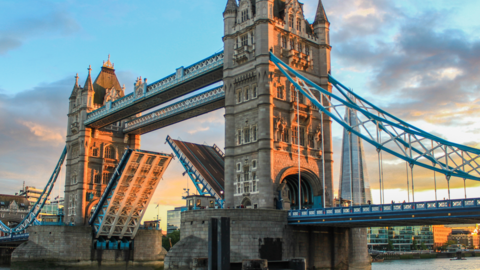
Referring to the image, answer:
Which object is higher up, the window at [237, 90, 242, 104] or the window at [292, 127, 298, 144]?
the window at [237, 90, 242, 104]

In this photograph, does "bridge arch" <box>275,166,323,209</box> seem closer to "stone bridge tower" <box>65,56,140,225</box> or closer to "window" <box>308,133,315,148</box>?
"window" <box>308,133,315,148</box>

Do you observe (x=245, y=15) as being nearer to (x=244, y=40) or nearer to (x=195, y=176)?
(x=244, y=40)

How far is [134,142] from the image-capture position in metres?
69.2

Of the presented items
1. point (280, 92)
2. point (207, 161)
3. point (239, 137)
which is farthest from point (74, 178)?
point (280, 92)

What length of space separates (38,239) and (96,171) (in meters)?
10.9

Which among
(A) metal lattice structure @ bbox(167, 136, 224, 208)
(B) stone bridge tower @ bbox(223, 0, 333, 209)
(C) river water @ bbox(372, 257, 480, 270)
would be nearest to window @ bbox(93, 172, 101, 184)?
(A) metal lattice structure @ bbox(167, 136, 224, 208)

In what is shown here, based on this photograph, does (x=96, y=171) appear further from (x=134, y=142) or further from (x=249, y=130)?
(x=249, y=130)

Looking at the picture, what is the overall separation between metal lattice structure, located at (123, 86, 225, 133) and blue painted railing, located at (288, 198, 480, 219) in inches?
579

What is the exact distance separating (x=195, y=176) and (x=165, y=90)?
9342 mm

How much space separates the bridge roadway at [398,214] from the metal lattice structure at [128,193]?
18474 mm

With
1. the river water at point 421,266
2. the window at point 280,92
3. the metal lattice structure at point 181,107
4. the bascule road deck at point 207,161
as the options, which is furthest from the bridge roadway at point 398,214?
the river water at point 421,266

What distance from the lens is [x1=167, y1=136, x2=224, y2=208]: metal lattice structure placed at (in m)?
49.0

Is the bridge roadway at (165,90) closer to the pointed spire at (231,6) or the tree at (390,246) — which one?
the pointed spire at (231,6)

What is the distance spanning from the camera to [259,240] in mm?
37906
